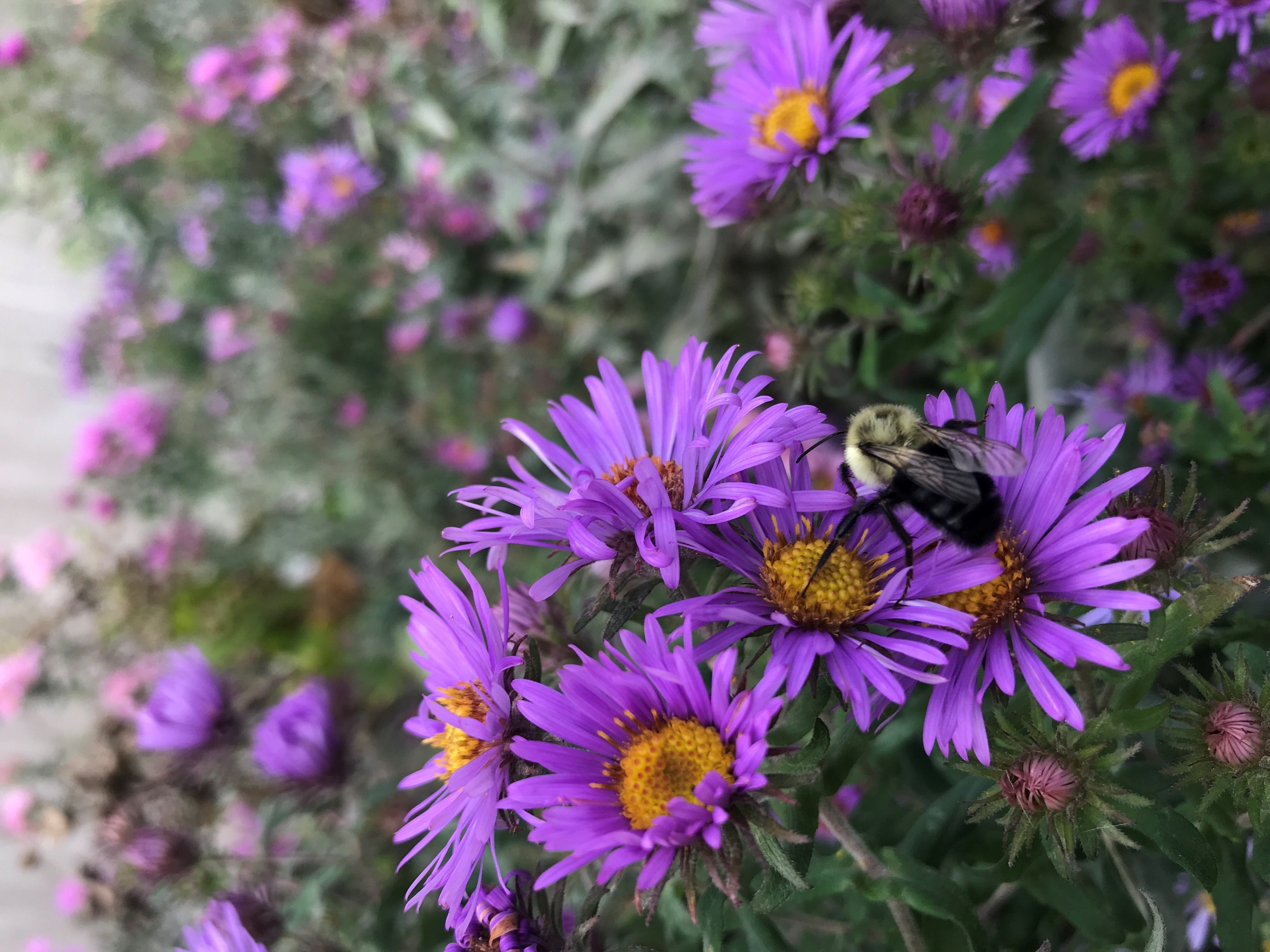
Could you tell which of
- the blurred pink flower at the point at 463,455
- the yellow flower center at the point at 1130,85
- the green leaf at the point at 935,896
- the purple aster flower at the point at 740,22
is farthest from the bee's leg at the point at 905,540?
the blurred pink flower at the point at 463,455

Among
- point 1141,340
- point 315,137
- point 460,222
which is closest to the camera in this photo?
point 1141,340

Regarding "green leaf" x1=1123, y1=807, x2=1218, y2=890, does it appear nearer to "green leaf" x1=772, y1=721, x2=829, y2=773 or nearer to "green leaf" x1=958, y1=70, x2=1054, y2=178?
"green leaf" x1=772, y1=721, x2=829, y2=773

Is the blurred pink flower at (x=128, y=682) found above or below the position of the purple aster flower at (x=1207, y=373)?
below

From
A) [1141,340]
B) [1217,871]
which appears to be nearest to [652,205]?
[1141,340]

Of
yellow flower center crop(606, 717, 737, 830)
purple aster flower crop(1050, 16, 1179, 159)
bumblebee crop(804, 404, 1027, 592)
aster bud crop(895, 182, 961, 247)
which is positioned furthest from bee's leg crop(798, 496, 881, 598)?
purple aster flower crop(1050, 16, 1179, 159)

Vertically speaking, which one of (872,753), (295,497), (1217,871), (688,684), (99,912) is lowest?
(295,497)

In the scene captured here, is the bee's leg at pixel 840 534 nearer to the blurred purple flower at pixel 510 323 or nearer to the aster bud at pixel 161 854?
the aster bud at pixel 161 854

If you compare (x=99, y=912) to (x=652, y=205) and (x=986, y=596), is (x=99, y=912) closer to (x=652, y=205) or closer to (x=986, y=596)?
(x=986, y=596)
